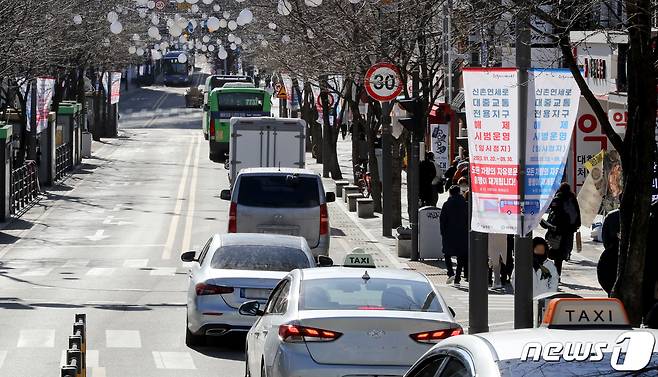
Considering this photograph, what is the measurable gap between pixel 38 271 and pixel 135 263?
2.25m

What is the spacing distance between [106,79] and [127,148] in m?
7.07

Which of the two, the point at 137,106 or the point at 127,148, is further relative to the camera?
the point at 137,106

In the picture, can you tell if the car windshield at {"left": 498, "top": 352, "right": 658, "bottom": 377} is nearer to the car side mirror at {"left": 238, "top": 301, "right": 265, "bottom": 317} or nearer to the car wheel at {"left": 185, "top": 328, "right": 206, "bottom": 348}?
the car side mirror at {"left": 238, "top": 301, "right": 265, "bottom": 317}

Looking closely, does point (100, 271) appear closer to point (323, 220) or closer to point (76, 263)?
point (76, 263)

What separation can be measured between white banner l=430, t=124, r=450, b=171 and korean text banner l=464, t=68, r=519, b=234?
31.0 meters

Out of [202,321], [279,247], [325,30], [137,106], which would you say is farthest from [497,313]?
[137,106]

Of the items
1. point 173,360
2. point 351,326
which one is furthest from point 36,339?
point 351,326

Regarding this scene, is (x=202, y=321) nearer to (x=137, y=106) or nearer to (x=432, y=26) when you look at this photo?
(x=432, y=26)

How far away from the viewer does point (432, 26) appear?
3259 cm

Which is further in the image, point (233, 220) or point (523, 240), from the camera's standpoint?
point (233, 220)

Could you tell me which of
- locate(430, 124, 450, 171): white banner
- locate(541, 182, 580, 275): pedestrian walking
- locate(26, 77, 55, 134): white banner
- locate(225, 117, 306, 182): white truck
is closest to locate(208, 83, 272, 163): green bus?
locate(26, 77, 55, 134): white banner

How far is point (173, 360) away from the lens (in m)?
16.4

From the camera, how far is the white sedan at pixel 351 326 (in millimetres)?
10875

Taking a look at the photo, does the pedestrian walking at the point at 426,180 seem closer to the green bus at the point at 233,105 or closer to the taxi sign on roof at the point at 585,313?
the green bus at the point at 233,105
